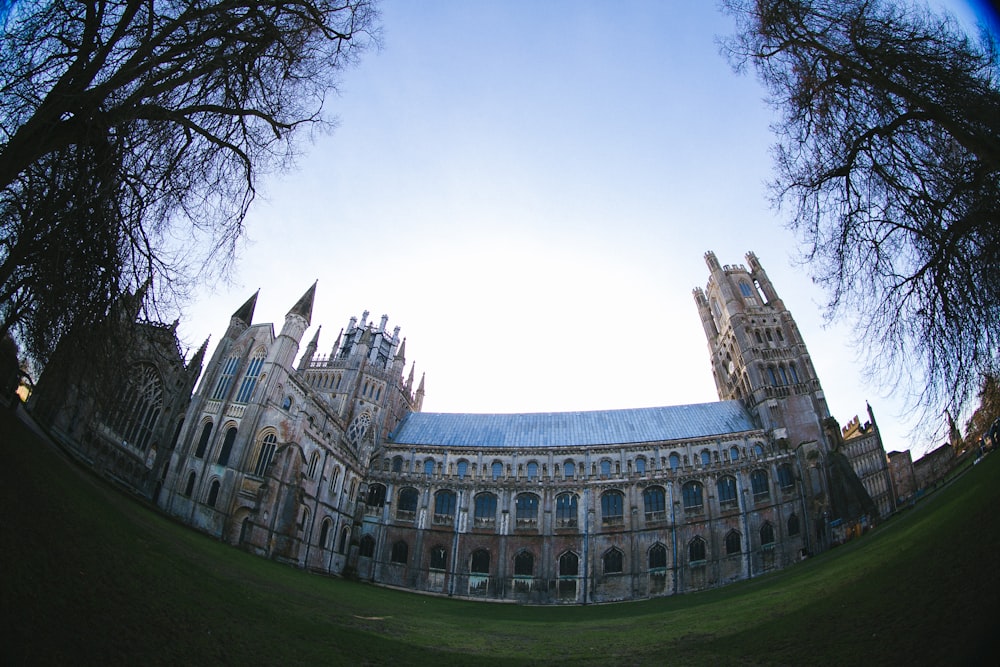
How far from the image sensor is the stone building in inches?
1353

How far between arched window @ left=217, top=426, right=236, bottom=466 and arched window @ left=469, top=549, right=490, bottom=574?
76.3 ft

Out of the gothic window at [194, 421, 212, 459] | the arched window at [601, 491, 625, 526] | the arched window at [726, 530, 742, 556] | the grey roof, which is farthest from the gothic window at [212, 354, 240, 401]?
the arched window at [726, 530, 742, 556]

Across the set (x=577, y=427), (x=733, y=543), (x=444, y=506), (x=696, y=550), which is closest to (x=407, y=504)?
(x=444, y=506)

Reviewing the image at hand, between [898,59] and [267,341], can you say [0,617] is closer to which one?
[898,59]

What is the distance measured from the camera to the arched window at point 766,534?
131 ft

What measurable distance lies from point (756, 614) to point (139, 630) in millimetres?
17326

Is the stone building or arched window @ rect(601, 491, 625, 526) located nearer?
the stone building

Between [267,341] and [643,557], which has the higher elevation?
[267,341]

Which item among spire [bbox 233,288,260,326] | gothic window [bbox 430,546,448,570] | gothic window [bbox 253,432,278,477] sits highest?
spire [bbox 233,288,260,326]

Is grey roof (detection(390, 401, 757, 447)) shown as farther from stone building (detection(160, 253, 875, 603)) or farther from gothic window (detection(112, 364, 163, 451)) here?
gothic window (detection(112, 364, 163, 451))

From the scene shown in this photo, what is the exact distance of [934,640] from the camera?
7312mm

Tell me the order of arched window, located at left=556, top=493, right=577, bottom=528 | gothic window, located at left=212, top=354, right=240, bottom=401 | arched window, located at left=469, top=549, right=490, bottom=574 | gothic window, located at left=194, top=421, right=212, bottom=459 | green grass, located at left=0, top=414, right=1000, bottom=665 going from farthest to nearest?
1. arched window, located at left=556, top=493, right=577, bottom=528
2. arched window, located at left=469, top=549, right=490, bottom=574
3. gothic window, located at left=212, top=354, right=240, bottom=401
4. gothic window, located at left=194, top=421, right=212, bottom=459
5. green grass, located at left=0, top=414, right=1000, bottom=665

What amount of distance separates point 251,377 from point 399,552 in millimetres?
21570

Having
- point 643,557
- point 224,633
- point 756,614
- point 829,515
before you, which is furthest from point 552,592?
point 224,633
